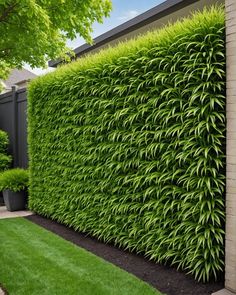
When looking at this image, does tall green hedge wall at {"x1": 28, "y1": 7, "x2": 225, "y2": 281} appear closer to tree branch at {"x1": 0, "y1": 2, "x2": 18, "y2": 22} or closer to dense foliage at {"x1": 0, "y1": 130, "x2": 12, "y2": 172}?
tree branch at {"x1": 0, "y1": 2, "x2": 18, "y2": 22}

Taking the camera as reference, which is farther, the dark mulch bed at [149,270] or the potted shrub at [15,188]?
the potted shrub at [15,188]

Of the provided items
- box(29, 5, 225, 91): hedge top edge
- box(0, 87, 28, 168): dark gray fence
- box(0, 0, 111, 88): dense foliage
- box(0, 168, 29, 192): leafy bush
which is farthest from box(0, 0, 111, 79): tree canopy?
box(0, 168, 29, 192): leafy bush

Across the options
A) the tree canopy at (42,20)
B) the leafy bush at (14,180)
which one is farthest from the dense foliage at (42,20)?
the leafy bush at (14,180)

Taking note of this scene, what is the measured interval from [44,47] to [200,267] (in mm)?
4092

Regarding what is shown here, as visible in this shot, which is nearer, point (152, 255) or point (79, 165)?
point (152, 255)

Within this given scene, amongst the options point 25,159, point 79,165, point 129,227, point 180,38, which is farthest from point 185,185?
point 25,159

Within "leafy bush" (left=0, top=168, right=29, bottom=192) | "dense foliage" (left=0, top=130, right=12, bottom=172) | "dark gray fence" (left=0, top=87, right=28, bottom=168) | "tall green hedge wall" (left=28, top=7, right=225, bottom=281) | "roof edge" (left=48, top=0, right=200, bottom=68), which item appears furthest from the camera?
"dense foliage" (left=0, top=130, right=12, bottom=172)

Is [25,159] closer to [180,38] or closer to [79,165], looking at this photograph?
[79,165]

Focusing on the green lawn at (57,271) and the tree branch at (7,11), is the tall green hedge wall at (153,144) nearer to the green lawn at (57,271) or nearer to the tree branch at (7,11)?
the green lawn at (57,271)

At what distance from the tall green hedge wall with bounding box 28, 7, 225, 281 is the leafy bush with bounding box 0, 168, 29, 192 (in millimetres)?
1954

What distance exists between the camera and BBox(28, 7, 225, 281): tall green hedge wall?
10.8ft

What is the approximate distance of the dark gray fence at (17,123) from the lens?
336 inches

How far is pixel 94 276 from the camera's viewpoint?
3664 millimetres

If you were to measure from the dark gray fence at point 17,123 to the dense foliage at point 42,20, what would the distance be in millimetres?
2212
